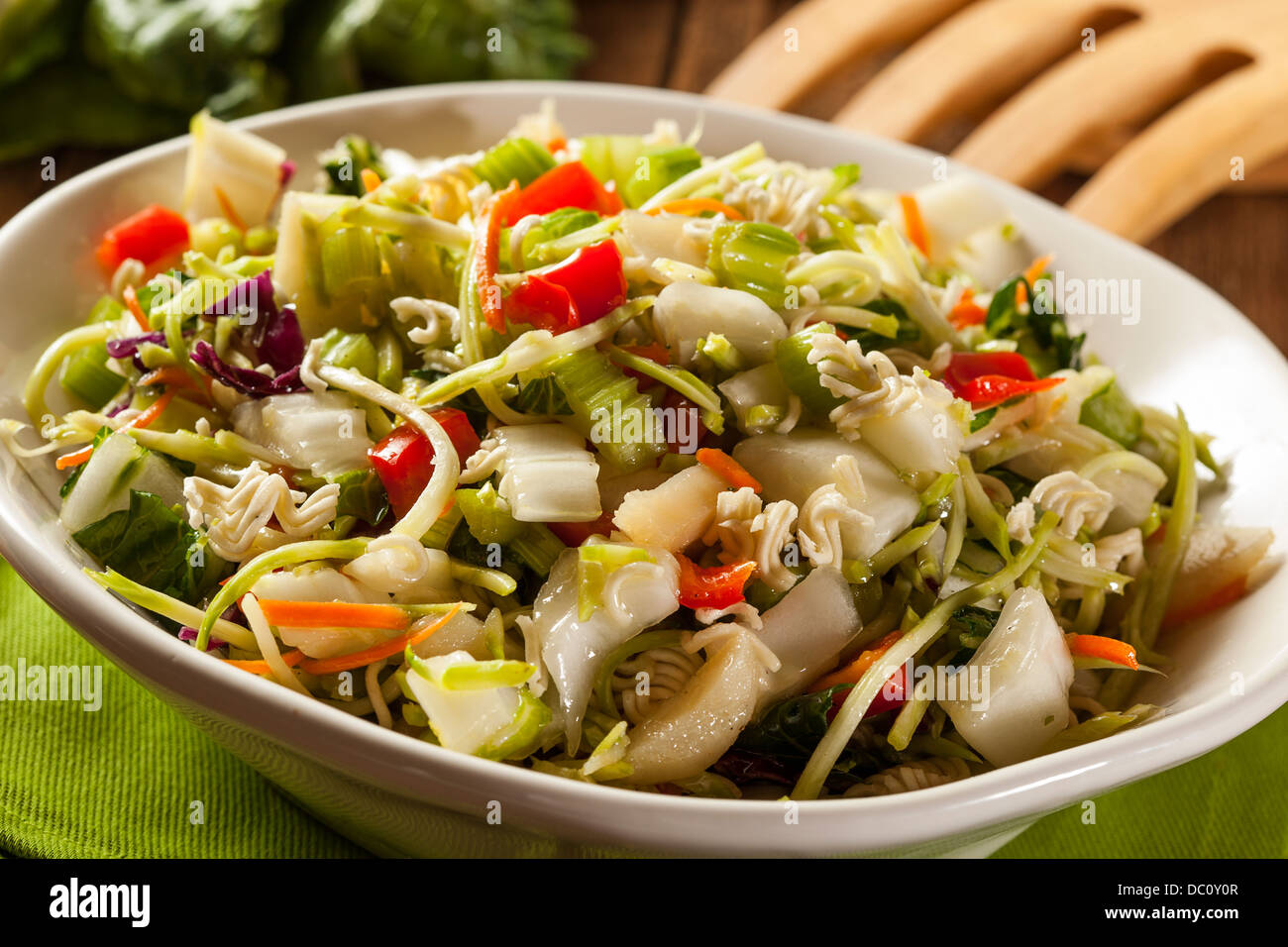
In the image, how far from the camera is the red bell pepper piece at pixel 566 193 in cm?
294

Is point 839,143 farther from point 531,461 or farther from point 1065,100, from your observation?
point 531,461

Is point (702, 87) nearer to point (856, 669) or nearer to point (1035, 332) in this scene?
point (1035, 332)

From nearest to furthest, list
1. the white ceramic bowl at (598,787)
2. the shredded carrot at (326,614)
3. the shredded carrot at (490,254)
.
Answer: the white ceramic bowl at (598,787), the shredded carrot at (326,614), the shredded carrot at (490,254)

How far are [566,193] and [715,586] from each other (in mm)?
1180

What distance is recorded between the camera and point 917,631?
243cm

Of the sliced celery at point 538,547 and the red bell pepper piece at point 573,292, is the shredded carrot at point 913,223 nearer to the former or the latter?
the red bell pepper piece at point 573,292

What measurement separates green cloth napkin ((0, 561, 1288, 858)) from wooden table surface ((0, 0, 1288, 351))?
260cm

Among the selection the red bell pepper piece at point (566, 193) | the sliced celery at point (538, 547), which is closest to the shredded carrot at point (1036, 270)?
the red bell pepper piece at point (566, 193)

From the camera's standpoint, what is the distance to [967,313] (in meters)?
3.23

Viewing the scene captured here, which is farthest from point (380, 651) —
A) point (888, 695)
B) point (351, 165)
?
point (351, 165)

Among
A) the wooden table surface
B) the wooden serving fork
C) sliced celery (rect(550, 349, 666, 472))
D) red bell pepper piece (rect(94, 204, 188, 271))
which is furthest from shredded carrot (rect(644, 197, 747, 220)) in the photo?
the wooden table surface

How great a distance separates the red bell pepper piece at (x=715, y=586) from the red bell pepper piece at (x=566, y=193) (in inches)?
41.4
